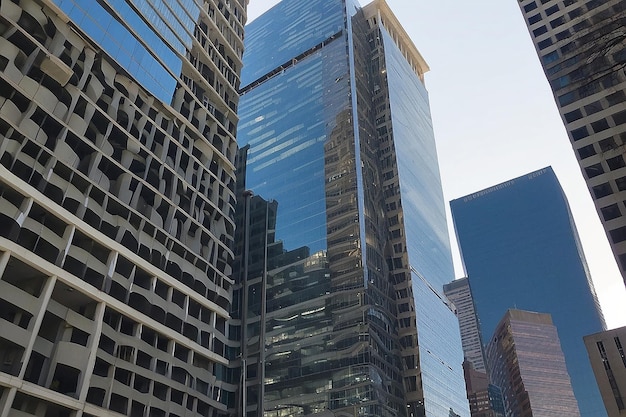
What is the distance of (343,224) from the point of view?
10556 centimetres

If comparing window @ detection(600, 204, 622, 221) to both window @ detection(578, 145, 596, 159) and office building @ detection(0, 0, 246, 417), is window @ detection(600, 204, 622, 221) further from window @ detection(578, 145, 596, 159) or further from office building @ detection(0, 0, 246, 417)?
office building @ detection(0, 0, 246, 417)

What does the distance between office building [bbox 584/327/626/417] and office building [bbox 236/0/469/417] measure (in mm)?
34992

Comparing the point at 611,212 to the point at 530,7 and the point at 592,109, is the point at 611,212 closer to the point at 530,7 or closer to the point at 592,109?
the point at 592,109

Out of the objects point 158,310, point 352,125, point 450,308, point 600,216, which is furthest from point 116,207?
point 450,308

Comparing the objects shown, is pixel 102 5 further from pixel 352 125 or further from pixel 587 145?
pixel 352 125

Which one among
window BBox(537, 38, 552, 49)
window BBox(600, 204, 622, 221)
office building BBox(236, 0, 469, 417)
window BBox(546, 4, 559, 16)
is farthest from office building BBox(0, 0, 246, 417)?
window BBox(546, 4, 559, 16)

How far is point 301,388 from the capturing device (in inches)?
3752

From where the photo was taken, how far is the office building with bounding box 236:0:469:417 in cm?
9644

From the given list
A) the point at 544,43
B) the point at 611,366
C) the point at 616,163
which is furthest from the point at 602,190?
the point at 544,43

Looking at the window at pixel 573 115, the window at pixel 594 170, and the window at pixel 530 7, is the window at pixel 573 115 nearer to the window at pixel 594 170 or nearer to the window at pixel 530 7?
the window at pixel 594 170

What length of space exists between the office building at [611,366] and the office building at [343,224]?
35.0 meters

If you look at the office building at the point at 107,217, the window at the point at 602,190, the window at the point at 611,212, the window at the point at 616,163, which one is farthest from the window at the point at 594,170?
the office building at the point at 107,217

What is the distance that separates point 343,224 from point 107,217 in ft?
213

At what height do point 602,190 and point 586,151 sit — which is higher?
point 586,151
